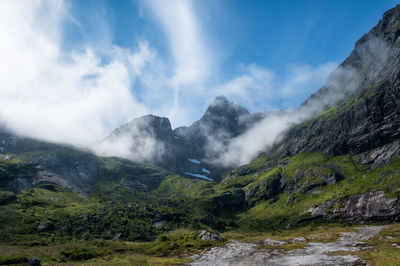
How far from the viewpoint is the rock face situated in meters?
144

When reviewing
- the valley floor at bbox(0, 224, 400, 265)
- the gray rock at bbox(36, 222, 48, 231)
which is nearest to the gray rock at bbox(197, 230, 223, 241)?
the valley floor at bbox(0, 224, 400, 265)

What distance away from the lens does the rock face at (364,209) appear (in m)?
144

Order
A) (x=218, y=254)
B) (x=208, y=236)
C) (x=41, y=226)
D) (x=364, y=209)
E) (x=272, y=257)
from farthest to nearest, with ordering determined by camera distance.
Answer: (x=41, y=226), (x=364, y=209), (x=208, y=236), (x=218, y=254), (x=272, y=257)

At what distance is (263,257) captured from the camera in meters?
58.8

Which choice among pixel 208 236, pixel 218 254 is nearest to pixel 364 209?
pixel 208 236

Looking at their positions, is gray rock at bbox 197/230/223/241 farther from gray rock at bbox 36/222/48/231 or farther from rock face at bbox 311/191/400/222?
gray rock at bbox 36/222/48/231

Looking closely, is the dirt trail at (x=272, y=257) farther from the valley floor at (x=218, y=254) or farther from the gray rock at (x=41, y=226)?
the gray rock at (x=41, y=226)

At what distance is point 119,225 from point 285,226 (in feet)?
401

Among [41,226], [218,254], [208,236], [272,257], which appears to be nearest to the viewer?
[272,257]

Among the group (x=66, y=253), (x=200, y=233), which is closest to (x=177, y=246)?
(x=200, y=233)

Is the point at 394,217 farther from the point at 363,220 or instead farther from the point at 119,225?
the point at 119,225

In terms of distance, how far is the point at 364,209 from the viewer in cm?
15762

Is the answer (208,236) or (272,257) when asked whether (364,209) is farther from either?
(272,257)

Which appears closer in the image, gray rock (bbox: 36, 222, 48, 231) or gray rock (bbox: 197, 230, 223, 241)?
gray rock (bbox: 197, 230, 223, 241)
